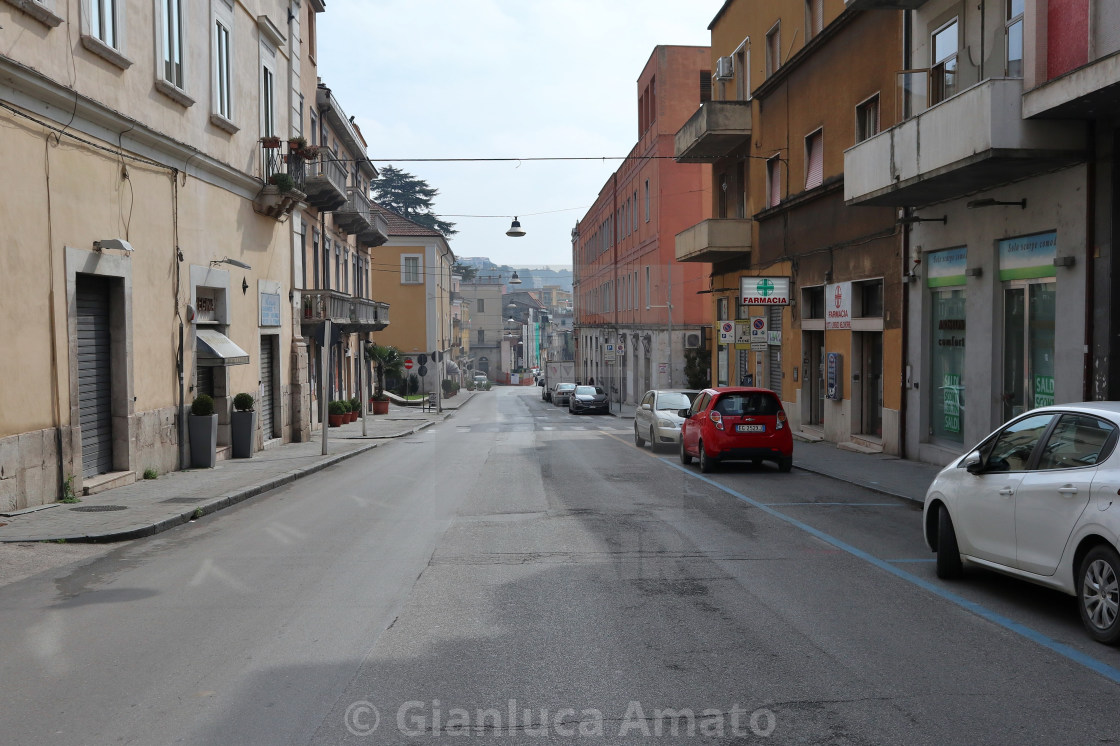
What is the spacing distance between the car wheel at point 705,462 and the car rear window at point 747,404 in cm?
78

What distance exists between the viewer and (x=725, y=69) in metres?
30.4

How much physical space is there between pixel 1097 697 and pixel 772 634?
6.22 feet

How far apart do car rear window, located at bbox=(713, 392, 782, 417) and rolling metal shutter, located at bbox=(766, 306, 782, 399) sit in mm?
10108

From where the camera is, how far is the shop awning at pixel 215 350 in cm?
1861

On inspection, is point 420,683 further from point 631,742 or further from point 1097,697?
point 1097,697

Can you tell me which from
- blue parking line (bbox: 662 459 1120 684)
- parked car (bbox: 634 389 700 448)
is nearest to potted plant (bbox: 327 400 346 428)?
parked car (bbox: 634 389 700 448)

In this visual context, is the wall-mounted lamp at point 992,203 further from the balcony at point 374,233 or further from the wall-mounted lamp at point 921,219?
the balcony at point 374,233

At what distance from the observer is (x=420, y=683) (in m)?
5.34

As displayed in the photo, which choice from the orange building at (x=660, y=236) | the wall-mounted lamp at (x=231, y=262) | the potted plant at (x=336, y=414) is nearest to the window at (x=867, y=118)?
the wall-mounted lamp at (x=231, y=262)

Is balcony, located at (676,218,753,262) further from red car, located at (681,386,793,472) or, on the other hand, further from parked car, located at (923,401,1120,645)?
parked car, located at (923,401,1120,645)

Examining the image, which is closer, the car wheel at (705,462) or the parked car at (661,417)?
the car wheel at (705,462)

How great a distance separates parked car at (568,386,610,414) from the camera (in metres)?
46.7

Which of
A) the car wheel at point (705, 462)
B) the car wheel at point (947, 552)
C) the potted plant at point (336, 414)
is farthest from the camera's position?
the potted plant at point (336, 414)

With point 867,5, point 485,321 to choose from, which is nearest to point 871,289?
point 867,5
